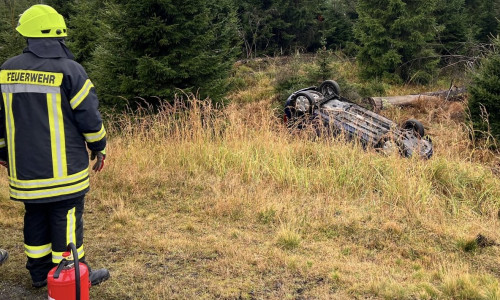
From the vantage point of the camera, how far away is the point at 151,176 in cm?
566

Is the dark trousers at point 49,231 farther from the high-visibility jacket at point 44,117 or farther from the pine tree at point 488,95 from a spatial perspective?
the pine tree at point 488,95

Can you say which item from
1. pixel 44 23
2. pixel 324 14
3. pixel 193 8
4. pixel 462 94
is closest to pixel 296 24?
pixel 324 14

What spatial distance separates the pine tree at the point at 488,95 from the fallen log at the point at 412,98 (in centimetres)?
313

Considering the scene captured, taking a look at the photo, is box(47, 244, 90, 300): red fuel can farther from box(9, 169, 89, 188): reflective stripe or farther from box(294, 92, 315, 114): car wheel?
box(294, 92, 315, 114): car wheel

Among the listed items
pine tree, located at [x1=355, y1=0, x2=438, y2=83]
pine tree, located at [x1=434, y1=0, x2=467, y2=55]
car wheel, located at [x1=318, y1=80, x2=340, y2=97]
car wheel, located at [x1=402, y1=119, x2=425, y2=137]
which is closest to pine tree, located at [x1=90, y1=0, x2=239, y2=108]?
car wheel, located at [x1=318, y1=80, x2=340, y2=97]

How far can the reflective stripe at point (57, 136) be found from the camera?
2982 mm

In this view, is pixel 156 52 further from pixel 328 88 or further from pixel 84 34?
pixel 84 34

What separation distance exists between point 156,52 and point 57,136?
6.53 m

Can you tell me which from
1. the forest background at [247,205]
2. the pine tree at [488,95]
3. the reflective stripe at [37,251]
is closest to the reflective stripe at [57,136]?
the reflective stripe at [37,251]

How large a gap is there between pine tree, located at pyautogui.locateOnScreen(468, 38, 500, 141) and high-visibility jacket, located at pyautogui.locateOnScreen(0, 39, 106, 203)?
29.5ft

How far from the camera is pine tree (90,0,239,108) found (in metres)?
8.84

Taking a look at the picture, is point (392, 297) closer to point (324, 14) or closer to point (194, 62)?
point (194, 62)

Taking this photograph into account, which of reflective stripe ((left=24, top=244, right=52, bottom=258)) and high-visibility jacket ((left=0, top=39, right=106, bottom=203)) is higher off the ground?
high-visibility jacket ((left=0, top=39, right=106, bottom=203))

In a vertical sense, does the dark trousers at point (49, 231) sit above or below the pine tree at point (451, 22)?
below
